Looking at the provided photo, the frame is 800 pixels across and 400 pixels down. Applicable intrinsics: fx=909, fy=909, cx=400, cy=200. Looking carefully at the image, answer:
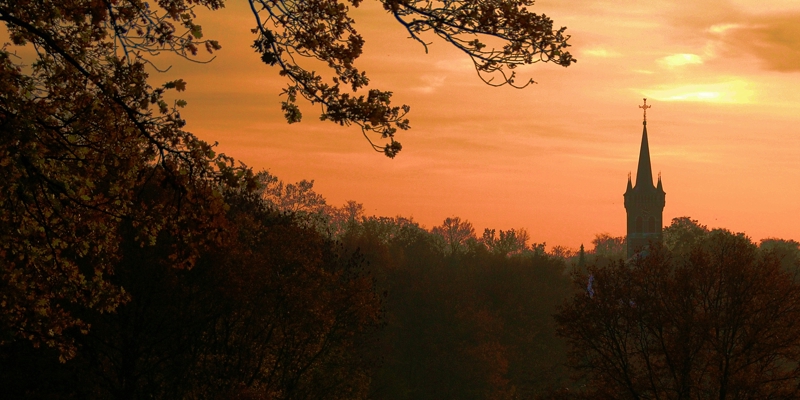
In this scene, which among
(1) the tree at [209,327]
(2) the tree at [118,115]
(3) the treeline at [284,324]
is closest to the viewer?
(2) the tree at [118,115]

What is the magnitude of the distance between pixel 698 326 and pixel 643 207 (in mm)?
104350

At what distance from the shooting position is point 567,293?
79188 mm

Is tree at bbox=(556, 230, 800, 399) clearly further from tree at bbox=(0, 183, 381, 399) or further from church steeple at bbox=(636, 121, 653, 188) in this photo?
church steeple at bbox=(636, 121, 653, 188)

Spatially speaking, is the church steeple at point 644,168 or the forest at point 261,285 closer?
the forest at point 261,285

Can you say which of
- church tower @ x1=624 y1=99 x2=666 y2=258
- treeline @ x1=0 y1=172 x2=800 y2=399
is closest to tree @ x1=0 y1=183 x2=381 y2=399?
treeline @ x1=0 y1=172 x2=800 y2=399

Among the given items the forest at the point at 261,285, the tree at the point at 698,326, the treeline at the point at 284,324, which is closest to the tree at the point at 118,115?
the forest at the point at 261,285

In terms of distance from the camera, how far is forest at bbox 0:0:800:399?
11398 millimetres

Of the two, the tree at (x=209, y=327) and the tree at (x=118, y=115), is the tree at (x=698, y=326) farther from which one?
the tree at (x=118, y=115)

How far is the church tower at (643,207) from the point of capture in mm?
132750

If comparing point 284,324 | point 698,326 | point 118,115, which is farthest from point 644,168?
point 118,115

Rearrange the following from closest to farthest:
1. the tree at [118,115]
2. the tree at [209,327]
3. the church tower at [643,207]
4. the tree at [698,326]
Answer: the tree at [118,115] → the tree at [209,327] → the tree at [698,326] → the church tower at [643,207]

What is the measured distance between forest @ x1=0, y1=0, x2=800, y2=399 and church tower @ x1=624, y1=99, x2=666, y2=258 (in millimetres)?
58253

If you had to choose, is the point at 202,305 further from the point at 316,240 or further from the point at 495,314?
the point at 495,314

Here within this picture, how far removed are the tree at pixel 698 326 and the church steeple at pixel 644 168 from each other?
102m
